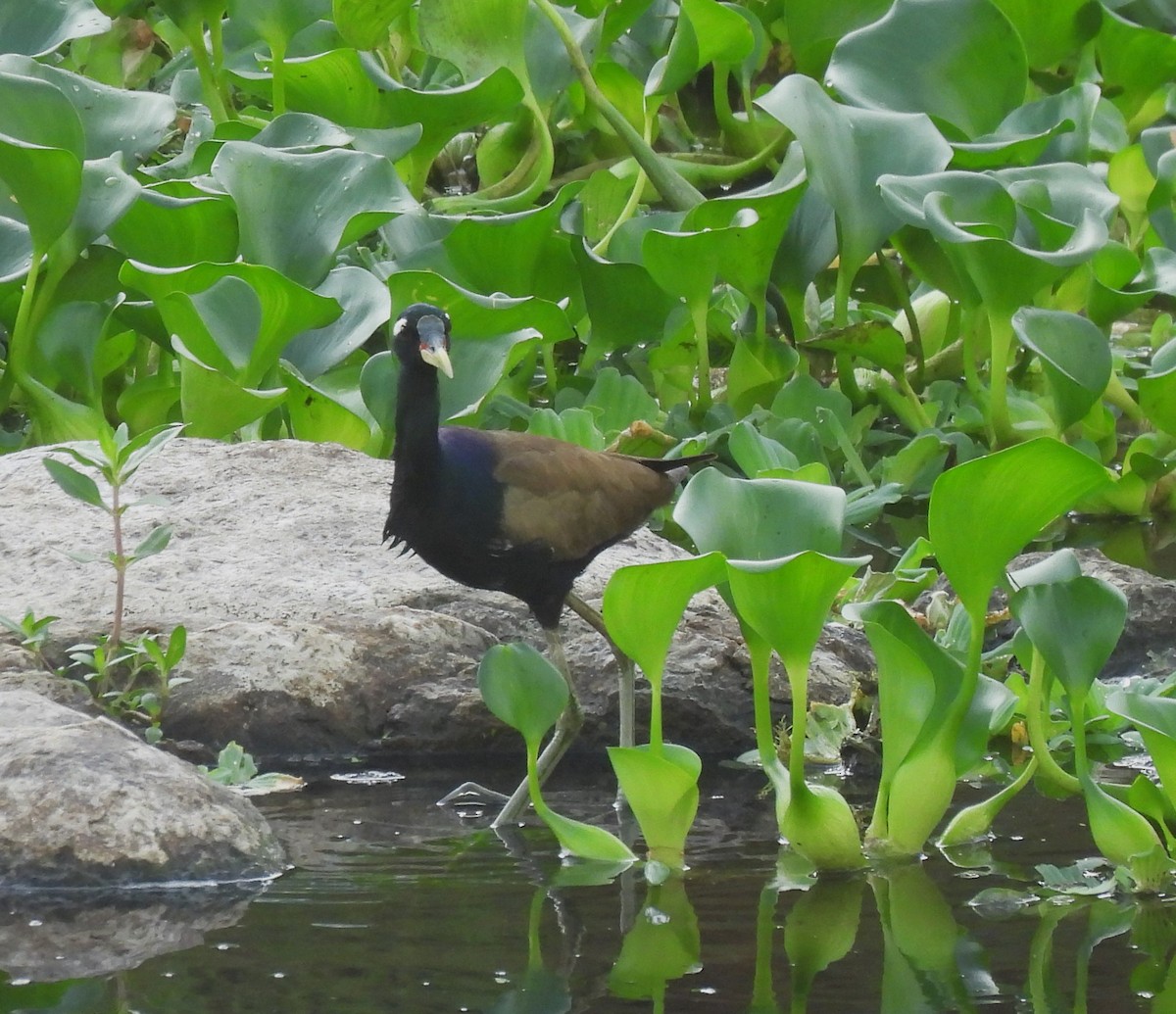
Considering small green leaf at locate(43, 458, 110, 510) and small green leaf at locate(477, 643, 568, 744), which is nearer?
small green leaf at locate(477, 643, 568, 744)

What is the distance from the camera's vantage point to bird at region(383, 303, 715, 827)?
144 inches

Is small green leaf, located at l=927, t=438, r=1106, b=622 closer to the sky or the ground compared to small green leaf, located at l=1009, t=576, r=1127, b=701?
closer to the sky

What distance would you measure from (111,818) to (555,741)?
102cm

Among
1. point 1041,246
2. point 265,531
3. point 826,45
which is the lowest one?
point 265,531

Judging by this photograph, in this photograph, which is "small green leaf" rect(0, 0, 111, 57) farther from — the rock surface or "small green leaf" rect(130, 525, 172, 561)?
"small green leaf" rect(130, 525, 172, 561)

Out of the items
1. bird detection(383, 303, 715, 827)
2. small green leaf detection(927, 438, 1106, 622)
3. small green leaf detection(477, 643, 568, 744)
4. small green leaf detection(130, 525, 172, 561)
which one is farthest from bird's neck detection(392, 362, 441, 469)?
small green leaf detection(927, 438, 1106, 622)

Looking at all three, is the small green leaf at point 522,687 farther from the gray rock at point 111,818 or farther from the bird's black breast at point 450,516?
the bird's black breast at point 450,516

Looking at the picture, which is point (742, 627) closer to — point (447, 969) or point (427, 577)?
point (447, 969)

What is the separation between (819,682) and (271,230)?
6.27 ft

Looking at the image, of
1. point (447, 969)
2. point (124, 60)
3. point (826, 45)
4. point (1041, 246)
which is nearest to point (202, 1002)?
point (447, 969)

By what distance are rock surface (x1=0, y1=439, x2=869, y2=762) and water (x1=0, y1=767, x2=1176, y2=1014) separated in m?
0.58

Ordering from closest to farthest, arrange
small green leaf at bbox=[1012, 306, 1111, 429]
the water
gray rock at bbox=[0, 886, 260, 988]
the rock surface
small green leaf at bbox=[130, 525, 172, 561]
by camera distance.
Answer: the water, gray rock at bbox=[0, 886, 260, 988], small green leaf at bbox=[130, 525, 172, 561], the rock surface, small green leaf at bbox=[1012, 306, 1111, 429]

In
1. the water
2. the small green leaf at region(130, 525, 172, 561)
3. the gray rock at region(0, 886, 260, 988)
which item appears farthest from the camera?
the small green leaf at region(130, 525, 172, 561)

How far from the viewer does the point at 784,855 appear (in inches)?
117
